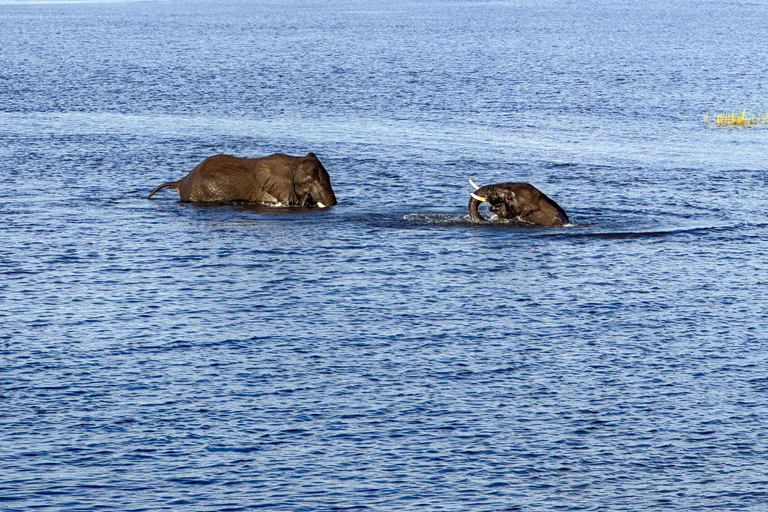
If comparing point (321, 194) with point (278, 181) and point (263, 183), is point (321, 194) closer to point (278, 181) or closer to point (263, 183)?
point (278, 181)

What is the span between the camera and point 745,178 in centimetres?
4356

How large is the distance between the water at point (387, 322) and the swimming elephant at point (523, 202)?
0.64 metres

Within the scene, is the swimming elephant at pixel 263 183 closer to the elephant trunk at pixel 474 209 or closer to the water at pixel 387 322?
the water at pixel 387 322

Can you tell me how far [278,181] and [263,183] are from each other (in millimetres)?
462

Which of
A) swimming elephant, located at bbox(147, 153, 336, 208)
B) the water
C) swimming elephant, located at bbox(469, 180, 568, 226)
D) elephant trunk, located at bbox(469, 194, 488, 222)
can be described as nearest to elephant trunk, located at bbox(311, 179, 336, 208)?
swimming elephant, located at bbox(147, 153, 336, 208)

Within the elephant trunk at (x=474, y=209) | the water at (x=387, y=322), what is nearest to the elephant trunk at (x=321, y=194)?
the water at (x=387, y=322)

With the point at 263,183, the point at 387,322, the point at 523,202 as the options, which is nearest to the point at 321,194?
the point at 263,183

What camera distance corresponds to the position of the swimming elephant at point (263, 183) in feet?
122

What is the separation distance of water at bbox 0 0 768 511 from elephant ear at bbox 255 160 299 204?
37.2 inches

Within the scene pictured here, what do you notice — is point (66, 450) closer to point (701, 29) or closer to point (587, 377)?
point (587, 377)

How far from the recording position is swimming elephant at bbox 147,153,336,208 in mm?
37062

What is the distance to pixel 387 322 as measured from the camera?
1011 inches

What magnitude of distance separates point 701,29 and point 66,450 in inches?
5424

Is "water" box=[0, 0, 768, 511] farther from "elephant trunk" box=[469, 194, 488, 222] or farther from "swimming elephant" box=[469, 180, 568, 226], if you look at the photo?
"swimming elephant" box=[469, 180, 568, 226]
